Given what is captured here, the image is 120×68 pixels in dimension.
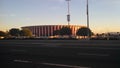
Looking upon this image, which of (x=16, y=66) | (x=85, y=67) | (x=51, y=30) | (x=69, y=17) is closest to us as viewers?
(x=85, y=67)

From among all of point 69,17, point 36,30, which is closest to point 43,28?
point 36,30

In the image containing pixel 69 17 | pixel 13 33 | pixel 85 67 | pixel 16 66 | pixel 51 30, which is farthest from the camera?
pixel 51 30

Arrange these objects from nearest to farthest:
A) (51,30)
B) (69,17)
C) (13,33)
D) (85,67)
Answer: (85,67)
(69,17)
(13,33)
(51,30)

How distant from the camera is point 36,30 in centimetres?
17600

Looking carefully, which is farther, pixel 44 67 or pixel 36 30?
pixel 36 30

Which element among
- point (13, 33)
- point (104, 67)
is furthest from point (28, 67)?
point (13, 33)

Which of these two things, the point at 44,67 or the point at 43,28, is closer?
the point at 44,67

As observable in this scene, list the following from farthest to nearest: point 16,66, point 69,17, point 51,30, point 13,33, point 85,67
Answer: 1. point 51,30
2. point 13,33
3. point 69,17
4. point 16,66
5. point 85,67

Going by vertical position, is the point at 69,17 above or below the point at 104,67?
above

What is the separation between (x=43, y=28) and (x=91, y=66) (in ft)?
A: 541

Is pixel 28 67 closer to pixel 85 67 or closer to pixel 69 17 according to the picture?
pixel 85 67

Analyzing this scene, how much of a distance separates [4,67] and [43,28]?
164601 mm

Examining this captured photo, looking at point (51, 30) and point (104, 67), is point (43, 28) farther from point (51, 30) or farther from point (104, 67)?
point (104, 67)

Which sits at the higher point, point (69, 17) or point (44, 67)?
point (69, 17)
